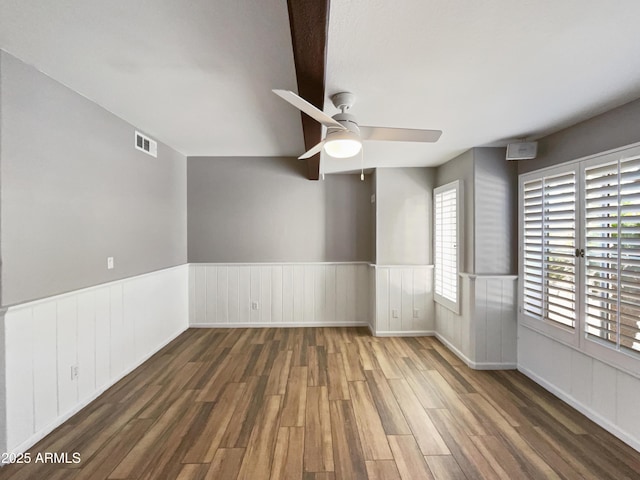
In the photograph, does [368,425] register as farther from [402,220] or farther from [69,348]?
[402,220]

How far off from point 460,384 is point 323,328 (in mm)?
2165

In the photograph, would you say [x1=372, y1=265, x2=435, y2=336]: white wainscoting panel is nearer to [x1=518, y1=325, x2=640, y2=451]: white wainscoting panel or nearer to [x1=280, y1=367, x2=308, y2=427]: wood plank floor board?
[x1=518, y1=325, x2=640, y2=451]: white wainscoting panel

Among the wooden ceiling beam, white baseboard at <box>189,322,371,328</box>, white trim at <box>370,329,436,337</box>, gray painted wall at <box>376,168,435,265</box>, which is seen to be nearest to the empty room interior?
the wooden ceiling beam

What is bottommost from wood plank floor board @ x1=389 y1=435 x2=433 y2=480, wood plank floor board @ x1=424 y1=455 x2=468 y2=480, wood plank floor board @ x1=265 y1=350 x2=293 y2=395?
wood plank floor board @ x1=424 y1=455 x2=468 y2=480

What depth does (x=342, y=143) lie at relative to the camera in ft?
6.54

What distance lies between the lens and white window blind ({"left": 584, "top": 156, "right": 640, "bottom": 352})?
211 centimetres

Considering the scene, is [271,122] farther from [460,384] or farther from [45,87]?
[460,384]

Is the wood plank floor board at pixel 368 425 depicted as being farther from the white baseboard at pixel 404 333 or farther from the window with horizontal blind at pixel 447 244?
the window with horizontal blind at pixel 447 244

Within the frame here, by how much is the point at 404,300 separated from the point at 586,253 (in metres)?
2.28

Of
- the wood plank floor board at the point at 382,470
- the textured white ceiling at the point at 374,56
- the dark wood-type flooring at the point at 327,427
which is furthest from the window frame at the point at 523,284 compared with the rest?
the wood plank floor board at the point at 382,470

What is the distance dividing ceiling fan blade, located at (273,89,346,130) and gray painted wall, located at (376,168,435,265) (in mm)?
2661

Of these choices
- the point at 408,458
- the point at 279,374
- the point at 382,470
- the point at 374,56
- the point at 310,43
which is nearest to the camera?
the point at 310,43

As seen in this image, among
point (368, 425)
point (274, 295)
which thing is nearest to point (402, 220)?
point (274, 295)

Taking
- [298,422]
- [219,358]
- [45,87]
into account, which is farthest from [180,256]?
[298,422]
